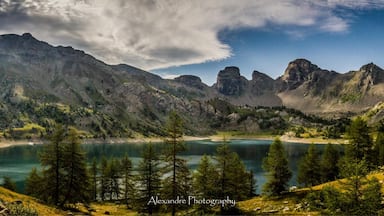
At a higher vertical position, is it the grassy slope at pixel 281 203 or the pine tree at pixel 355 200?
the pine tree at pixel 355 200

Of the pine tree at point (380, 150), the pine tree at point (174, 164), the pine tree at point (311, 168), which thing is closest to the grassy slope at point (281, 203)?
the pine tree at point (174, 164)

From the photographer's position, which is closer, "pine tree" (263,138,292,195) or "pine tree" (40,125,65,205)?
"pine tree" (40,125,65,205)

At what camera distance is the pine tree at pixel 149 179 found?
53.7 metres

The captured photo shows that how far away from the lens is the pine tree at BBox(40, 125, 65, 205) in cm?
5697

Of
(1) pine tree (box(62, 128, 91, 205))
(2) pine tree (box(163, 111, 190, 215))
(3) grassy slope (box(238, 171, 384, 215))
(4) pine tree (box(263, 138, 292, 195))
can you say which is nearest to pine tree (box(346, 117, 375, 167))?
(3) grassy slope (box(238, 171, 384, 215))

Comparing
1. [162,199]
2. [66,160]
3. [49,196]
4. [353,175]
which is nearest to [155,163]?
[162,199]

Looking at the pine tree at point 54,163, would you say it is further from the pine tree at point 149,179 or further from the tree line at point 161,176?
the pine tree at point 149,179

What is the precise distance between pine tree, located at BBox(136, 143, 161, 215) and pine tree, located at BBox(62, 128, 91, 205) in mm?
11096

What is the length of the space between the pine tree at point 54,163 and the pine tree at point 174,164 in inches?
831

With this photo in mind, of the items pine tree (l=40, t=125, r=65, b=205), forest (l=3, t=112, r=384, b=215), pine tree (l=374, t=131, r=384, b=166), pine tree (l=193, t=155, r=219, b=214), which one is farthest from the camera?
pine tree (l=374, t=131, r=384, b=166)

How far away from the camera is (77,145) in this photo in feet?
191

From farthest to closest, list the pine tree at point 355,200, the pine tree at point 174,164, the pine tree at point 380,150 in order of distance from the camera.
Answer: the pine tree at point 380,150
the pine tree at point 174,164
the pine tree at point 355,200

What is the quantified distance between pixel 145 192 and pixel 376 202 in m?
37.3

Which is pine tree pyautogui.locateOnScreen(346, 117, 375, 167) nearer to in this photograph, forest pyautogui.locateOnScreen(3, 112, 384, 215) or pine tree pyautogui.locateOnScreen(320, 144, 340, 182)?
forest pyautogui.locateOnScreen(3, 112, 384, 215)
